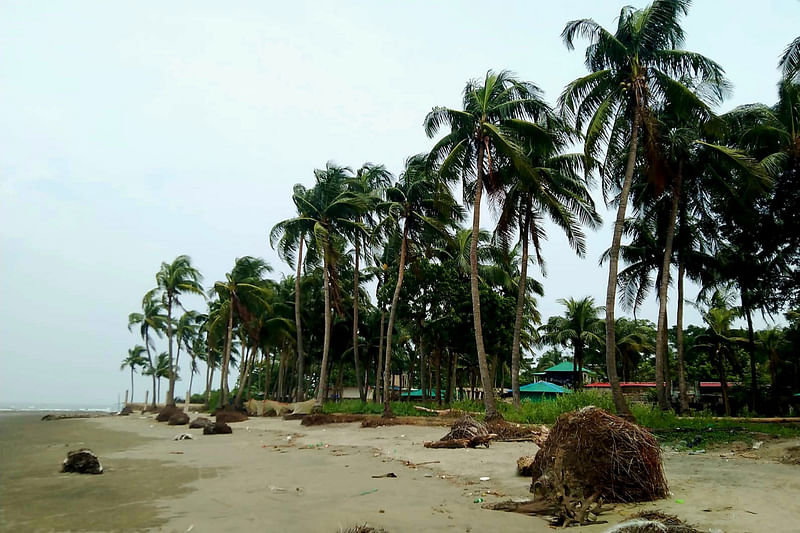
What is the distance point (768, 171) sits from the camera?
54.5ft

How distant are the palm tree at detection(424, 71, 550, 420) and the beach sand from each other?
27.1ft

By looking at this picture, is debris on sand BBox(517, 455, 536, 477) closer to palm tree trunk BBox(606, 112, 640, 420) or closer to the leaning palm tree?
palm tree trunk BBox(606, 112, 640, 420)

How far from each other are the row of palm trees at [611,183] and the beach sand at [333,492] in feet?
22.4

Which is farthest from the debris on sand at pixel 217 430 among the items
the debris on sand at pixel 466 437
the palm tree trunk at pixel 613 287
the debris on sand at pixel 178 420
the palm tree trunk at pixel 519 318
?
the palm tree trunk at pixel 613 287

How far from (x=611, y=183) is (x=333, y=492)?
16556 millimetres

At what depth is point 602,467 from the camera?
23.4 feet

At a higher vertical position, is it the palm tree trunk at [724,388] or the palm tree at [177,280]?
the palm tree at [177,280]

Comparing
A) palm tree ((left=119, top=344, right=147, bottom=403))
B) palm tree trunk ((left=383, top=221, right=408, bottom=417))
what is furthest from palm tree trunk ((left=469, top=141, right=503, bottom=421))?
palm tree ((left=119, top=344, right=147, bottom=403))

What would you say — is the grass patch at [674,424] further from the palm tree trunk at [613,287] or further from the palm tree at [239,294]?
the palm tree at [239,294]

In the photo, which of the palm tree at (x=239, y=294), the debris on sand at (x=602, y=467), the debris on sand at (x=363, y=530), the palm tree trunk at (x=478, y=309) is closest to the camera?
the debris on sand at (x=363, y=530)

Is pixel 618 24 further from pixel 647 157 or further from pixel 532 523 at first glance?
pixel 532 523

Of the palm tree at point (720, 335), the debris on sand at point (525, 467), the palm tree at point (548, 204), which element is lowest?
the debris on sand at point (525, 467)

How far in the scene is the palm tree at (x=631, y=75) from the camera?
17.0 meters

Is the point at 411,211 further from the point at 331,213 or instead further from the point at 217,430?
the point at 217,430
